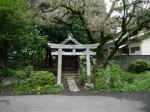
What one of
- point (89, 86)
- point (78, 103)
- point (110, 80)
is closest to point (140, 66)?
point (110, 80)

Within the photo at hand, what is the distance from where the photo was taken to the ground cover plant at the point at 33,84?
43.7 feet

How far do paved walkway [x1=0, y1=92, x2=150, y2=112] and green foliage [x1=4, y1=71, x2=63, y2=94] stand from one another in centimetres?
104

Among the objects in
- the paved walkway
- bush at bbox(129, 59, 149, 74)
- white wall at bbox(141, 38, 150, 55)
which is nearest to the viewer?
the paved walkway

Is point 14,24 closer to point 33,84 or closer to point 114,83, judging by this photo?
point 33,84

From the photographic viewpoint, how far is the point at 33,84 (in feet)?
46.3

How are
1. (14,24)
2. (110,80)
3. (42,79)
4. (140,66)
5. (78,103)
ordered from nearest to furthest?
(78,103), (42,79), (110,80), (14,24), (140,66)

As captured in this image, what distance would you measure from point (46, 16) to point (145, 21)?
6883 mm

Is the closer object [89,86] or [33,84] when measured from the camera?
[33,84]

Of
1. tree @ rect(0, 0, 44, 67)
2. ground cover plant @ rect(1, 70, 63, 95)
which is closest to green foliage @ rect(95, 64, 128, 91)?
ground cover plant @ rect(1, 70, 63, 95)

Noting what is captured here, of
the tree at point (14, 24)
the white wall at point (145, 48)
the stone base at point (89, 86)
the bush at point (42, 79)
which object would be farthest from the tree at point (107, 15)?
the white wall at point (145, 48)

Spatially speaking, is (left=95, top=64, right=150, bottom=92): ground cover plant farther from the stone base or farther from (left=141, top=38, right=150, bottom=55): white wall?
(left=141, top=38, right=150, bottom=55): white wall

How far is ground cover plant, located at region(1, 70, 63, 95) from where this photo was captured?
13.3m

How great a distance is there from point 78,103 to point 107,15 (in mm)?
7425

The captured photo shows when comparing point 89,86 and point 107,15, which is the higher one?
point 107,15
